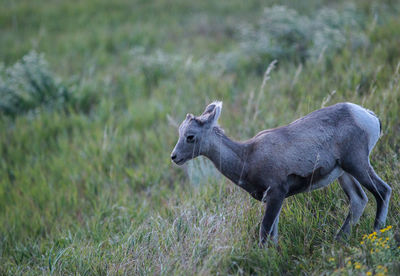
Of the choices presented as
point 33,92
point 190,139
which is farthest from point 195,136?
point 33,92

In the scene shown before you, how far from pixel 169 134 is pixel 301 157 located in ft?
14.1

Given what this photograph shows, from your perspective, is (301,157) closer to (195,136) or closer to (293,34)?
(195,136)

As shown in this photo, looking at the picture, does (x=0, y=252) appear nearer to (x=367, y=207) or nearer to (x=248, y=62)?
(x=367, y=207)

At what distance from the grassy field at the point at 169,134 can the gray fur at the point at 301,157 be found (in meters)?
0.41

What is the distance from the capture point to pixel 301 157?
4500 millimetres

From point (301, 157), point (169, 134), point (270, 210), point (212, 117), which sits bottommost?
point (169, 134)

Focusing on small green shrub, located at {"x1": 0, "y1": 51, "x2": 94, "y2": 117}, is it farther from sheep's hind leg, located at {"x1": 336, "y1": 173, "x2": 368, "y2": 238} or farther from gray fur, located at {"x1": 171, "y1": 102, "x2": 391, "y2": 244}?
sheep's hind leg, located at {"x1": 336, "y1": 173, "x2": 368, "y2": 238}

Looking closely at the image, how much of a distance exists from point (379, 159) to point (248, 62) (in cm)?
568

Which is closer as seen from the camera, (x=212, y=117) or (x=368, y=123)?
(x=368, y=123)

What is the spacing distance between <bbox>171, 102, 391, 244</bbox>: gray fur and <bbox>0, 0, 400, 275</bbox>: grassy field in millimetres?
406

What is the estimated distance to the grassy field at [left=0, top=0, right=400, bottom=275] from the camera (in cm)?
464

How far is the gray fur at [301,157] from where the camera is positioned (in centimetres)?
445

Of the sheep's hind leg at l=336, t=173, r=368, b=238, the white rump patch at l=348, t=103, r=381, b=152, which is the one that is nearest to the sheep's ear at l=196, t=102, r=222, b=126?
the white rump patch at l=348, t=103, r=381, b=152

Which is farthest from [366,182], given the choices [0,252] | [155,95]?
[155,95]
